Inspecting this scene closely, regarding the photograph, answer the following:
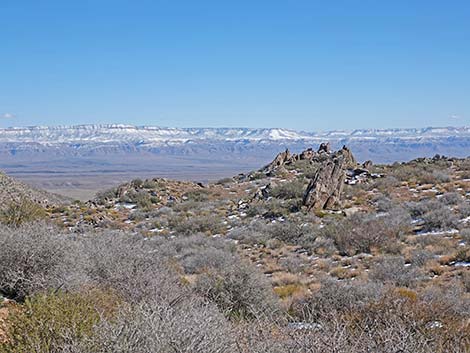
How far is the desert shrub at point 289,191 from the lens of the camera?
28.2 m

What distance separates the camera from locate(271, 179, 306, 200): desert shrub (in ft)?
92.5

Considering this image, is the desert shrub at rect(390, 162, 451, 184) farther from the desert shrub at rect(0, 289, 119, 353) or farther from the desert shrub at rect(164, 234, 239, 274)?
the desert shrub at rect(0, 289, 119, 353)

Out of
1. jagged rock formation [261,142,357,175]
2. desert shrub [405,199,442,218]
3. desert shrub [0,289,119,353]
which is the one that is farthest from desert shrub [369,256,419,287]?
jagged rock formation [261,142,357,175]

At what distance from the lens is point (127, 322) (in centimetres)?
532

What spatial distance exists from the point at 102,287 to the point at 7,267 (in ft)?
6.45

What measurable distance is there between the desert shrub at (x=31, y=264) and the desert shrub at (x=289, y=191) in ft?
60.3

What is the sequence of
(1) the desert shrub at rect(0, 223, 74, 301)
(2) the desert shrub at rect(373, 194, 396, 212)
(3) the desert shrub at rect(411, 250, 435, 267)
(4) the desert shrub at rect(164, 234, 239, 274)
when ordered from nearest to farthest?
(1) the desert shrub at rect(0, 223, 74, 301)
(3) the desert shrub at rect(411, 250, 435, 267)
(4) the desert shrub at rect(164, 234, 239, 274)
(2) the desert shrub at rect(373, 194, 396, 212)

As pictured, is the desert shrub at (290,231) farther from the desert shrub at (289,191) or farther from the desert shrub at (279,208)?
the desert shrub at (289,191)

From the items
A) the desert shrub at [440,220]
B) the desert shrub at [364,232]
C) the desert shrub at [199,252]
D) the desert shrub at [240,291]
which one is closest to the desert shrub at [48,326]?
the desert shrub at [240,291]

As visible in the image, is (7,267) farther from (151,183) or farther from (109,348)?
(151,183)

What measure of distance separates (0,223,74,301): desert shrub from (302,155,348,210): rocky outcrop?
50.1 feet

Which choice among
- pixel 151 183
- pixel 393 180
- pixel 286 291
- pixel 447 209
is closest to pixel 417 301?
pixel 286 291

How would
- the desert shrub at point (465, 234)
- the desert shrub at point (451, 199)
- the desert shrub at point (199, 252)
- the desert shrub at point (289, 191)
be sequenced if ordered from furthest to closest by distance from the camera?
the desert shrub at point (289, 191)
the desert shrub at point (451, 199)
the desert shrub at point (465, 234)
the desert shrub at point (199, 252)

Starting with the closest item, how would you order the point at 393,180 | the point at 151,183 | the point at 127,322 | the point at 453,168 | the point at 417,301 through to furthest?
the point at 127,322
the point at 417,301
the point at 393,180
the point at 453,168
the point at 151,183
